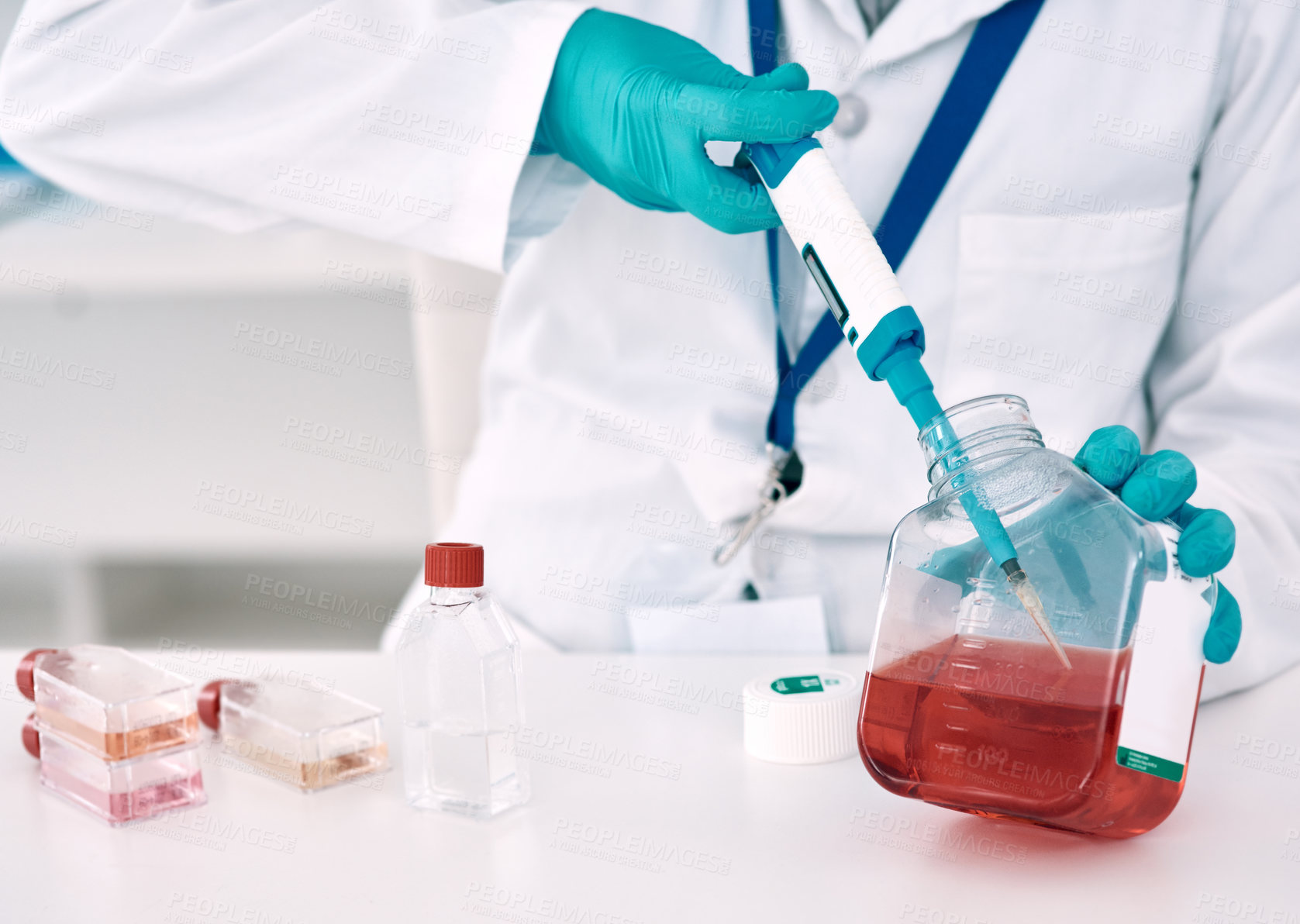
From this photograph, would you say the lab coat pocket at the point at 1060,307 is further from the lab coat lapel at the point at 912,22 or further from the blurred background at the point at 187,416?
the blurred background at the point at 187,416

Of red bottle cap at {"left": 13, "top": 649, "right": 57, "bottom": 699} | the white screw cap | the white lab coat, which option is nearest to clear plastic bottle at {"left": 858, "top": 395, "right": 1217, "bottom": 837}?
the white screw cap

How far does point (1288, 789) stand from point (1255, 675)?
0.19m

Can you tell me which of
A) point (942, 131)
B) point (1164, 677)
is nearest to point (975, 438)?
point (1164, 677)

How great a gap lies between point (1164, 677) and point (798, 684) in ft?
0.91

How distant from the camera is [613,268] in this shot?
1107mm

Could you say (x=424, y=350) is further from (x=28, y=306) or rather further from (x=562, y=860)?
(x=28, y=306)

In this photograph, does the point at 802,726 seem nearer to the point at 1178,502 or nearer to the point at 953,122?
the point at 1178,502

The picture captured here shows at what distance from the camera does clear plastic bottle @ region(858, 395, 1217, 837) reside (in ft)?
1.89

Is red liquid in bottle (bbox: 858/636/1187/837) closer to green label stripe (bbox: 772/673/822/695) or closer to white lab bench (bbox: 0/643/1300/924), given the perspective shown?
white lab bench (bbox: 0/643/1300/924)

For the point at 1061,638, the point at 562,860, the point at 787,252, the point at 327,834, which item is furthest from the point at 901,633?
the point at 787,252

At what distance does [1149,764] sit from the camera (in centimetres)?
59

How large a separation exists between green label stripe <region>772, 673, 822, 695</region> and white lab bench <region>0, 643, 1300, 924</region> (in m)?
0.05

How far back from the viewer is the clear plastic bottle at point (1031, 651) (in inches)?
22.6

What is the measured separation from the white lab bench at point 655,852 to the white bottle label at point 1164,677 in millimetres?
76
